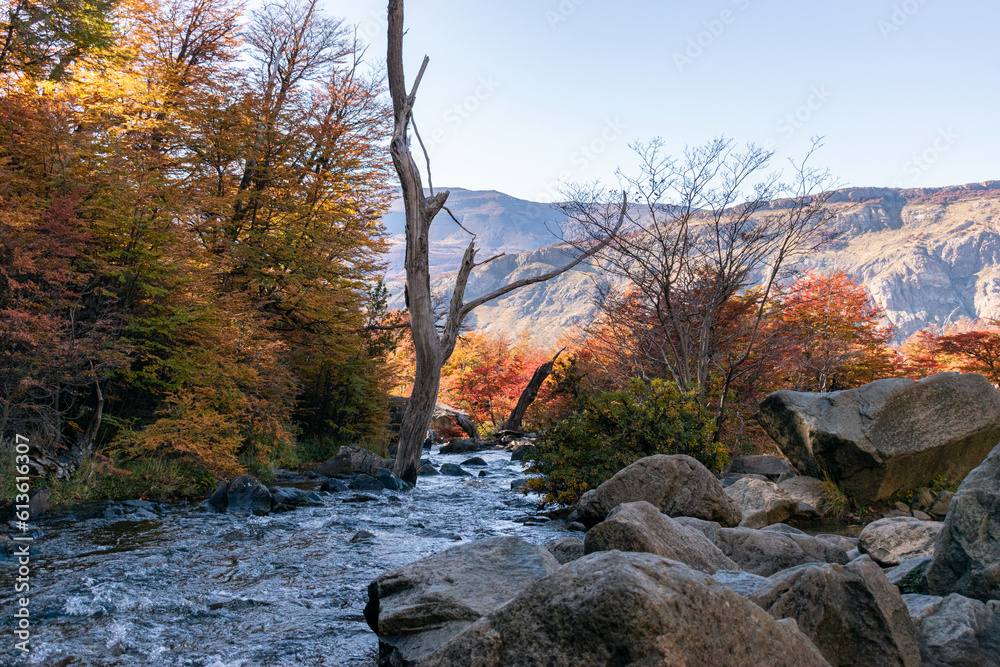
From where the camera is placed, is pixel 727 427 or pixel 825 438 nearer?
pixel 825 438

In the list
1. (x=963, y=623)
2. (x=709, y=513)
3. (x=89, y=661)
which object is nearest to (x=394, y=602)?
(x=89, y=661)

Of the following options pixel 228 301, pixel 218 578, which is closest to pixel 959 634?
pixel 218 578

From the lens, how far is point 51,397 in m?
8.71

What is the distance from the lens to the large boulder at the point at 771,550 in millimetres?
5246

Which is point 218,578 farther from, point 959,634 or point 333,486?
point 333,486

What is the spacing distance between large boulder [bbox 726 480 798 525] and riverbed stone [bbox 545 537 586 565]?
11.4 feet

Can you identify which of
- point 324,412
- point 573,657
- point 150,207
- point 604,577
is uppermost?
point 150,207

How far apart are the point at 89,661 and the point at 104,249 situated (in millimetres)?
7343

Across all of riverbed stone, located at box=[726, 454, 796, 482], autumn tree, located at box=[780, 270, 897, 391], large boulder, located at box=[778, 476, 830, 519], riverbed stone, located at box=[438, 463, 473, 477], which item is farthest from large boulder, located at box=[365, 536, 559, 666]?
autumn tree, located at box=[780, 270, 897, 391]

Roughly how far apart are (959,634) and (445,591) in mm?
2708

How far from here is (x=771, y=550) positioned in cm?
533

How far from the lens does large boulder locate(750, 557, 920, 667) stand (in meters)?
2.89

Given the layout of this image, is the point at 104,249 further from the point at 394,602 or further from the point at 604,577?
the point at 604,577

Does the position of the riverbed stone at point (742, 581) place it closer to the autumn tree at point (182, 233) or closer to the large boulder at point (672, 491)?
the large boulder at point (672, 491)
